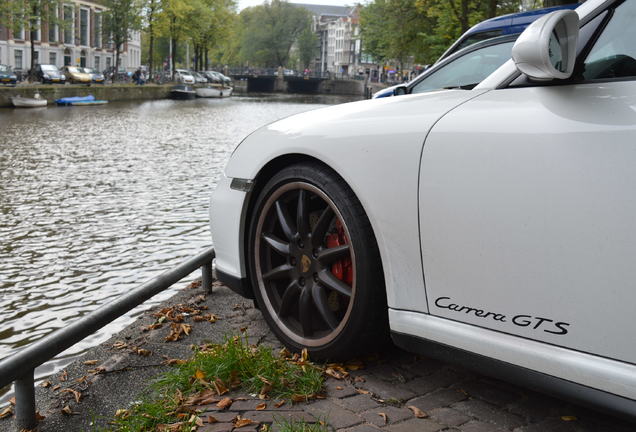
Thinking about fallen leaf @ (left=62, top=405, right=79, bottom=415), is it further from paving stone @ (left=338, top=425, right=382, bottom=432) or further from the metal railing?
paving stone @ (left=338, top=425, right=382, bottom=432)

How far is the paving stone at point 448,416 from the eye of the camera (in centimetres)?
254

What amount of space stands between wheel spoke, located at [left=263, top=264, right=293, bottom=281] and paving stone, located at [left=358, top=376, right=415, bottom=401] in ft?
1.81

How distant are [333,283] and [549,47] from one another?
4.01 feet

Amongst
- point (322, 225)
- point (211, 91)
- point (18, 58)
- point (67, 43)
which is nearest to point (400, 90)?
point (322, 225)

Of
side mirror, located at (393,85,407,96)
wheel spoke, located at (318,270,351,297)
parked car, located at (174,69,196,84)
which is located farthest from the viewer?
parked car, located at (174,69,196,84)

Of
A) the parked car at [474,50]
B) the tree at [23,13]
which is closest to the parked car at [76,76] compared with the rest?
the tree at [23,13]

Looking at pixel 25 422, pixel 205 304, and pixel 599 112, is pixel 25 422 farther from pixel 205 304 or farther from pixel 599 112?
pixel 599 112

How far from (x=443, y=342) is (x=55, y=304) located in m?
4.28

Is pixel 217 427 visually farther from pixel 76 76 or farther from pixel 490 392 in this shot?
pixel 76 76

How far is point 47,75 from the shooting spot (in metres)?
46.6

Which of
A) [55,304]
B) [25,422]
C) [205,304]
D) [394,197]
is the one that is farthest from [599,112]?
[55,304]

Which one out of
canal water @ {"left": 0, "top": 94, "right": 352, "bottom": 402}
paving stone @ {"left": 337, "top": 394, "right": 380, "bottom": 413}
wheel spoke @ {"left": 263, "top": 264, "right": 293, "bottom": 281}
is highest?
wheel spoke @ {"left": 263, "top": 264, "right": 293, "bottom": 281}

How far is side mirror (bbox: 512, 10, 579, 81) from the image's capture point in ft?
6.48

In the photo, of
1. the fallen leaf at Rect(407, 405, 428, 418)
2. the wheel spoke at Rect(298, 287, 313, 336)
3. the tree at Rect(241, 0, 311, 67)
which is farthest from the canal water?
the tree at Rect(241, 0, 311, 67)
